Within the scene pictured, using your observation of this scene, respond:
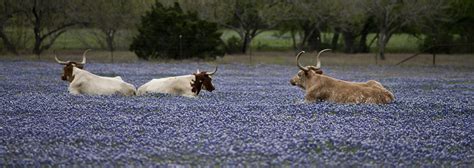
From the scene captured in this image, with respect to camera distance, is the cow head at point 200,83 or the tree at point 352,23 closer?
the cow head at point 200,83

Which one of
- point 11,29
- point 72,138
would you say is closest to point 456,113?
point 72,138

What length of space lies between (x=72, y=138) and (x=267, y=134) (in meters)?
3.14

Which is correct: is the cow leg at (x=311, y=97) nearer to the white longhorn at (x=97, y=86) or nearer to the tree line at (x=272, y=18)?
the white longhorn at (x=97, y=86)

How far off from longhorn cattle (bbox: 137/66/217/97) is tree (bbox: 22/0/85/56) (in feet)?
105

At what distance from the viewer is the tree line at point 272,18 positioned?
5184cm

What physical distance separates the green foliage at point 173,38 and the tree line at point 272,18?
3822 mm

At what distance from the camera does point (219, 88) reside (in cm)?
2436

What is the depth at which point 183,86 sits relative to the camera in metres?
20.2

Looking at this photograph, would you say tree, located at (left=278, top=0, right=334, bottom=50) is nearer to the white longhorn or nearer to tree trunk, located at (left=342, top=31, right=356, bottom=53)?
tree trunk, located at (left=342, top=31, right=356, bottom=53)

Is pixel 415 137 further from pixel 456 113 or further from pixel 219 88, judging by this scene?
pixel 219 88

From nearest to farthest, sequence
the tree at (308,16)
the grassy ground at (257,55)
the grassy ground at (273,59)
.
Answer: the grassy ground at (273,59), the grassy ground at (257,55), the tree at (308,16)

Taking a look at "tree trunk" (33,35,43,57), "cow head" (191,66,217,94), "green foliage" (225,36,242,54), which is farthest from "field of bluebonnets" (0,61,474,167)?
"green foliage" (225,36,242,54)

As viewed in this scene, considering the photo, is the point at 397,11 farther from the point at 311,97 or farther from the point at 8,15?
the point at 311,97

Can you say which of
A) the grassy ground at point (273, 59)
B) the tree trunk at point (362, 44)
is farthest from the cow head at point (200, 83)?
the tree trunk at point (362, 44)
